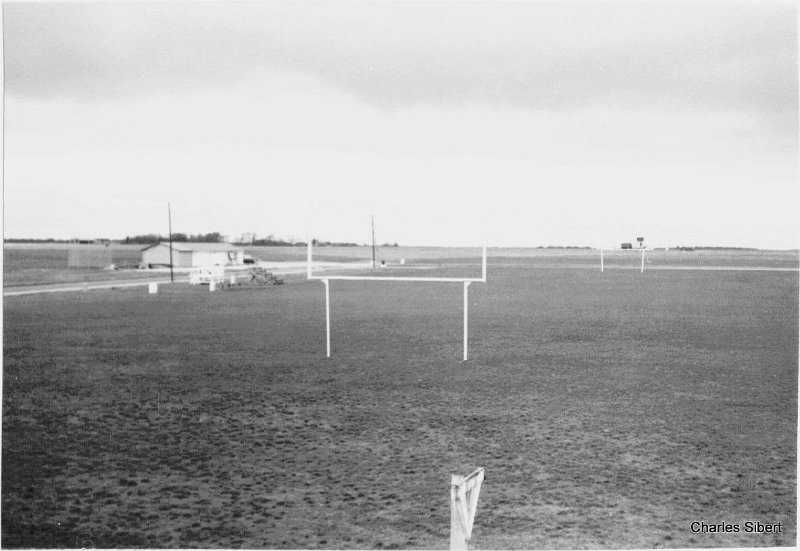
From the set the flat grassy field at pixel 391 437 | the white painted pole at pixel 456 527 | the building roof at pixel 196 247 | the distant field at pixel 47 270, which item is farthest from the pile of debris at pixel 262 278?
the white painted pole at pixel 456 527

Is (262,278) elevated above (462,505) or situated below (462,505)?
below

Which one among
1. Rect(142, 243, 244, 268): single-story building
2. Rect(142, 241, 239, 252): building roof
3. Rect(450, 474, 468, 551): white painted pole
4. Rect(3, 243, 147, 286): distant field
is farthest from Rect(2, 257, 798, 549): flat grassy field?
Rect(142, 241, 239, 252): building roof

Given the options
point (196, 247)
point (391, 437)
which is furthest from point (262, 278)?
point (391, 437)

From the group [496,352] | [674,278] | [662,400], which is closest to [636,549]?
[662,400]

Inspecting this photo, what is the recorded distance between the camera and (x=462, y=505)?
329 centimetres

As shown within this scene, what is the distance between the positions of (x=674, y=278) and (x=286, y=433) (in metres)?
30.4

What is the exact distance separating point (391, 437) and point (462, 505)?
9.34 feet

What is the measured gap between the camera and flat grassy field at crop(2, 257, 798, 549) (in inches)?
170

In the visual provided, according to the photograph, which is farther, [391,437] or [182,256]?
[182,256]

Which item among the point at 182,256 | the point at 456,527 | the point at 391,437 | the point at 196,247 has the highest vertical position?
the point at 196,247

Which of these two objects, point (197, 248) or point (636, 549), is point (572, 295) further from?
point (197, 248)

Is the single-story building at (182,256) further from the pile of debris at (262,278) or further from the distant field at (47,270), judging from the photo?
the pile of debris at (262,278)

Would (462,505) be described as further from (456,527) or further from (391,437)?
(391,437)

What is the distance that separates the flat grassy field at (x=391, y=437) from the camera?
4.31 meters
